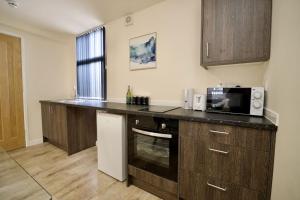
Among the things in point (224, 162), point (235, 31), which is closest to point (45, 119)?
point (224, 162)

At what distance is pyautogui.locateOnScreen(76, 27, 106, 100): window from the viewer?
9.46 ft

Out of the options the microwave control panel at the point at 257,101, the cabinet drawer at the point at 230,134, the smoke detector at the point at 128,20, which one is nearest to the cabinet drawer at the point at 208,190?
the cabinet drawer at the point at 230,134

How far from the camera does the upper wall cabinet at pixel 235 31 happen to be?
1.19m

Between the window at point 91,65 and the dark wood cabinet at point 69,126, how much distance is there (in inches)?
20.8

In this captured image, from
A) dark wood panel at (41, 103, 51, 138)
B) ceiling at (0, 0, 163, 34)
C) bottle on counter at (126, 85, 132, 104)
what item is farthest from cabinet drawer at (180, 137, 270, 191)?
dark wood panel at (41, 103, 51, 138)

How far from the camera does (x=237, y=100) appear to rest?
1.37 m

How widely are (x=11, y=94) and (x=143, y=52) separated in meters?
2.63

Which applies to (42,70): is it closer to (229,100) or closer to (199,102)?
(199,102)

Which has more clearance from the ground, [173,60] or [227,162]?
[173,60]

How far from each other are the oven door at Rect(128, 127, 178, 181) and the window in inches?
60.6

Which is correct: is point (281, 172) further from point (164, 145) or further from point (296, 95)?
point (164, 145)

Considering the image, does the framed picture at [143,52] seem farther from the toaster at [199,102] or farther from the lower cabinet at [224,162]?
the lower cabinet at [224,162]

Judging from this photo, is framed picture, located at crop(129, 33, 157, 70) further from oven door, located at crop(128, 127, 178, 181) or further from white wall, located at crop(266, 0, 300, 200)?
white wall, located at crop(266, 0, 300, 200)

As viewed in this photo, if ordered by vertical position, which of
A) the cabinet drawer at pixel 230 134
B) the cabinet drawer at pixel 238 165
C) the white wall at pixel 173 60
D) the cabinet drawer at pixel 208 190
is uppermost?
the white wall at pixel 173 60
